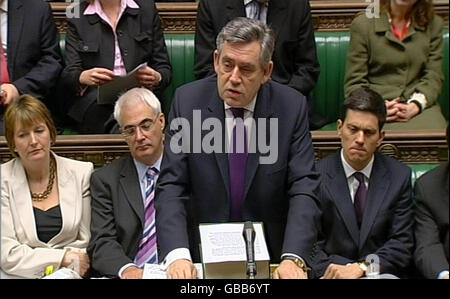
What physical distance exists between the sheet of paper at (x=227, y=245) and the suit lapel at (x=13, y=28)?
76cm

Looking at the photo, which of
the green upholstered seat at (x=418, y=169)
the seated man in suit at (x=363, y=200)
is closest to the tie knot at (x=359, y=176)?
the seated man in suit at (x=363, y=200)

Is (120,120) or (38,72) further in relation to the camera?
(38,72)

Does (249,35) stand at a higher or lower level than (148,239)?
higher

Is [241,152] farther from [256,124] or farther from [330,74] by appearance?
[330,74]

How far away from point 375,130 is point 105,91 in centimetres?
63

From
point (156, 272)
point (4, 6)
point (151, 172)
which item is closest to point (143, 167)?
point (151, 172)

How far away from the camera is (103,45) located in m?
1.97

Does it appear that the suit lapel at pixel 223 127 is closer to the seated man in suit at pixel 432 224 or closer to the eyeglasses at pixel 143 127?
the eyeglasses at pixel 143 127

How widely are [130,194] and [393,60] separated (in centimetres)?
63

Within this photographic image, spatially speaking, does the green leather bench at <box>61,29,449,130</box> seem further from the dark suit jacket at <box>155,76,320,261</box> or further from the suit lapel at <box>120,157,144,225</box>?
the dark suit jacket at <box>155,76,320,261</box>

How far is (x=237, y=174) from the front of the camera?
154 cm

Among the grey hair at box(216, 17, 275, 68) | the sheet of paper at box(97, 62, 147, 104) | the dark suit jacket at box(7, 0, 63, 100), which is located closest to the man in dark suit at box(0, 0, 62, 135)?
the dark suit jacket at box(7, 0, 63, 100)

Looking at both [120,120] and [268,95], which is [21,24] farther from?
[268,95]
